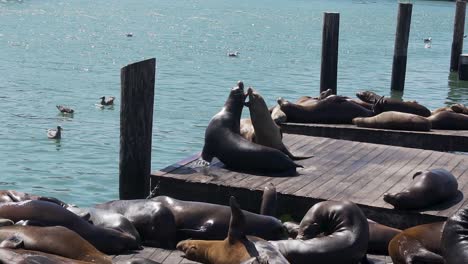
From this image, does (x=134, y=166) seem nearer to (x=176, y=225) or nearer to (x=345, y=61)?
(x=176, y=225)

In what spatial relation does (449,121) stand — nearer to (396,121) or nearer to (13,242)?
(396,121)

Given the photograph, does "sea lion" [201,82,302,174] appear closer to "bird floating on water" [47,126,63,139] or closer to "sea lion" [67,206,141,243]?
"sea lion" [67,206,141,243]

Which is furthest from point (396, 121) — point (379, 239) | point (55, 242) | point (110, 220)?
point (55, 242)

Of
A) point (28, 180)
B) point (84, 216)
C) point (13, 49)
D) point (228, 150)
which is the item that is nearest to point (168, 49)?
point (13, 49)

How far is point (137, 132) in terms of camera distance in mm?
8742

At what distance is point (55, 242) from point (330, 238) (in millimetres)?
1943

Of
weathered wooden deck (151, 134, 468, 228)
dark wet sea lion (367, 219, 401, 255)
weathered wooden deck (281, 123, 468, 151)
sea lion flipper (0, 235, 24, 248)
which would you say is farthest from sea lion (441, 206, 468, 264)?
weathered wooden deck (281, 123, 468, 151)

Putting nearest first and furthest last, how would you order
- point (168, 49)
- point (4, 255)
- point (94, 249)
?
1. point (4, 255)
2. point (94, 249)
3. point (168, 49)

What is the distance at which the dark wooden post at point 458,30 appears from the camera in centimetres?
2336

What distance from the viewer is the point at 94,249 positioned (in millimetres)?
5586

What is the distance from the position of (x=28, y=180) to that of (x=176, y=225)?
6.65 m

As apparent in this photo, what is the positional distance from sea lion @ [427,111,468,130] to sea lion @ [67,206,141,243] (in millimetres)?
6873

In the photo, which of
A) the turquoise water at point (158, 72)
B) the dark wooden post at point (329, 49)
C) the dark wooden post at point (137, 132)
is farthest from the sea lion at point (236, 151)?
the dark wooden post at point (329, 49)

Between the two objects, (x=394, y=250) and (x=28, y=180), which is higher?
(x=394, y=250)
